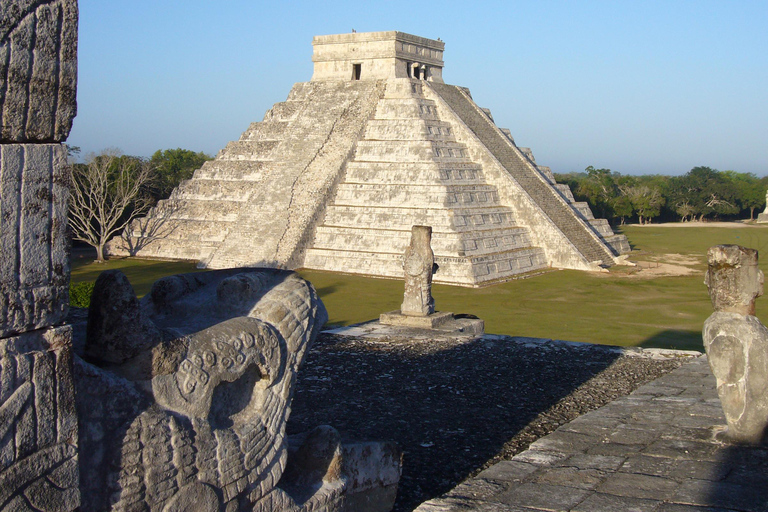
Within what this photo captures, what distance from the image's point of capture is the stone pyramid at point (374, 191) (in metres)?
21.5

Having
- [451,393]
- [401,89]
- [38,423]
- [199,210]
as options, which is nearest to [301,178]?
[199,210]

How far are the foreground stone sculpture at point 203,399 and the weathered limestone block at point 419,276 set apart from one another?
25.7 ft

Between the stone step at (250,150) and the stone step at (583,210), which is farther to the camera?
the stone step at (583,210)

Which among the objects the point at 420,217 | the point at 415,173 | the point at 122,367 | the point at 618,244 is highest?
the point at 415,173

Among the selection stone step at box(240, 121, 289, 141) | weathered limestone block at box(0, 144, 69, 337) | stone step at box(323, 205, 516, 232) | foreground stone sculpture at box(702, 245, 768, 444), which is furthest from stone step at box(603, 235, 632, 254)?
weathered limestone block at box(0, 144, 69, 337)

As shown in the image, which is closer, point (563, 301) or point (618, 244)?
point (563, 301)

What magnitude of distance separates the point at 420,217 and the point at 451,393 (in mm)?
13389

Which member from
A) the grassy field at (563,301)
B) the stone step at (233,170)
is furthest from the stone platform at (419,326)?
the stone step at (233,170)

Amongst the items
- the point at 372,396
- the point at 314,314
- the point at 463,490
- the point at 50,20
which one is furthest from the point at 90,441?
the point at 372,396

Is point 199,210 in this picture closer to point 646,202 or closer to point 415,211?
point 415,211

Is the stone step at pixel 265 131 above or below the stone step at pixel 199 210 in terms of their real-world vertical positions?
above

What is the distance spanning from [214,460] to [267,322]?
0.75 meters

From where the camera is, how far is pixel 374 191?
2262cm

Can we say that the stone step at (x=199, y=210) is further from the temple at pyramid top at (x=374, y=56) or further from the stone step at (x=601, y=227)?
the stone step at (x=601, y=227)
